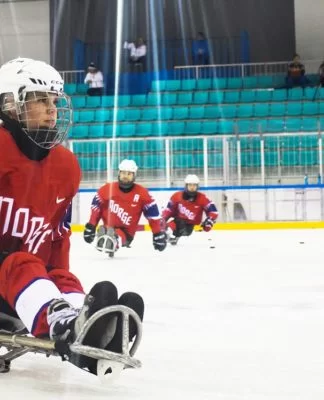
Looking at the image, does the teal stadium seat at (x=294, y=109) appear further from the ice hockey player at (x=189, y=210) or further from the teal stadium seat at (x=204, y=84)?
the ice hockey player at (x=189, y=210)

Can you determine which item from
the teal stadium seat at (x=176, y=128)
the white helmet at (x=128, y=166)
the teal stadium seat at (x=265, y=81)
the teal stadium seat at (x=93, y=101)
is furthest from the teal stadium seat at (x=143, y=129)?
the white helmet at (x=128, y=166)

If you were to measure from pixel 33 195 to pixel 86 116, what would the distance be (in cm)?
1215

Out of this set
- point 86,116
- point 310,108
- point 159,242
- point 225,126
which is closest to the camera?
point 159,242

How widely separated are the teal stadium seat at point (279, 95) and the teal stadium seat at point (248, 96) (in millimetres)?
356

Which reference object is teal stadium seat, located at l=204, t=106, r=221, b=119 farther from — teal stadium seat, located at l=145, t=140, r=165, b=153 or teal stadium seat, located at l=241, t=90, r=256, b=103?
teal stadium seat, located at l=145, t=140, r=165, b=153

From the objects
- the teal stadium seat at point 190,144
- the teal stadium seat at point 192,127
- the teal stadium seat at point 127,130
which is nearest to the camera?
the teal stadium seat at point 190,144

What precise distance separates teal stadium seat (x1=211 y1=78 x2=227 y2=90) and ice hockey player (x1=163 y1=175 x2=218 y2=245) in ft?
19.1

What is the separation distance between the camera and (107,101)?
573 inches

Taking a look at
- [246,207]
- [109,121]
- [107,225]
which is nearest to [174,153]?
[246,207]

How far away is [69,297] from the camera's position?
1952 mm

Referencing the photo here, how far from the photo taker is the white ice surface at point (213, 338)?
1.76 m

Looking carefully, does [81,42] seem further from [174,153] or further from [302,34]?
[174,153]

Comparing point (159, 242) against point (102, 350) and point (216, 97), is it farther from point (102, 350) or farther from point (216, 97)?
point (216, 97)

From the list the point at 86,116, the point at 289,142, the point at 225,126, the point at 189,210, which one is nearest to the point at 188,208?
the point at 189,210
